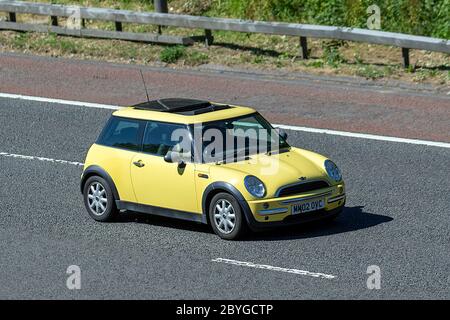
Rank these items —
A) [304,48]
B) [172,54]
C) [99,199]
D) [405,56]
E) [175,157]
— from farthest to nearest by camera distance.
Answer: [172,54], [304,48], [405,56], [99,199], [175,157]

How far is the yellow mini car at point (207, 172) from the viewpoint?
14250 millimetres

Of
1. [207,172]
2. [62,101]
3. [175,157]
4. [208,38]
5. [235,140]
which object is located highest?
[208,38]

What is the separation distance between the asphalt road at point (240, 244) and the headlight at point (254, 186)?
620 millimetres

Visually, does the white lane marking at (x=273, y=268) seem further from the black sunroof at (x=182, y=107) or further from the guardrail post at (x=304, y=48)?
the guardrail post at (x=304, y=48)

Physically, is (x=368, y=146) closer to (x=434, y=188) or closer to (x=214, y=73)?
(x=434, y=188)

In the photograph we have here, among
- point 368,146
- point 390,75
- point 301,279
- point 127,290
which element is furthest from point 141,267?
point 390,75

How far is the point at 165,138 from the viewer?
49.6ft

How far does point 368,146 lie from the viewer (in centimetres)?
1888

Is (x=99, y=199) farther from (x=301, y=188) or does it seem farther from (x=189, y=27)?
(x=189, y=27)

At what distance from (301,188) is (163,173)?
5.78 feet

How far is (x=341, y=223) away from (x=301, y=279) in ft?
7.36

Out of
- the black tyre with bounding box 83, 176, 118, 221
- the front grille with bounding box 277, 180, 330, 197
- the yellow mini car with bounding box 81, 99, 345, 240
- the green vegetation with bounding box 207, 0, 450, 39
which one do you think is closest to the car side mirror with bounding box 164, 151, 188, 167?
the yellow mini car with bounding box 81, 99, 345, 240

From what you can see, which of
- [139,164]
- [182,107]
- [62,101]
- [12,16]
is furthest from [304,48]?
[139,164]

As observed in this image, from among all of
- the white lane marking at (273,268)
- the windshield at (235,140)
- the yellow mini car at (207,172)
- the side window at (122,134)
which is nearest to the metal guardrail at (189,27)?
the yellow mini car at (207,172)
